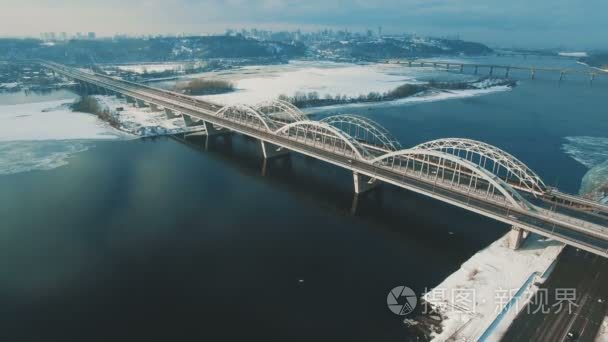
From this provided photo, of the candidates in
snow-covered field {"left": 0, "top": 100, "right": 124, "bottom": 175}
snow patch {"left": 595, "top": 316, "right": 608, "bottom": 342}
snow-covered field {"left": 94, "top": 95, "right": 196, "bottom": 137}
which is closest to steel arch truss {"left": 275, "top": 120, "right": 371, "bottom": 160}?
snow patch {"left": 595, "top": 316, "right": 608, "bottom": 342}

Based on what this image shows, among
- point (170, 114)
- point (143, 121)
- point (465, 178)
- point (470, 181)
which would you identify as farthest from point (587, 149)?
point (143, 121)

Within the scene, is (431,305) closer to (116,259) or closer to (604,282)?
(604,282)

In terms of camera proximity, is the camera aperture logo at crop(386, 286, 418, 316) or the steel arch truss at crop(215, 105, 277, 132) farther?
the steel arch truss at crop(215, 105, 277, 132)

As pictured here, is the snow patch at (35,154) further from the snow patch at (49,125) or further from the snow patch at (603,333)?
the snow patch at (603,333)

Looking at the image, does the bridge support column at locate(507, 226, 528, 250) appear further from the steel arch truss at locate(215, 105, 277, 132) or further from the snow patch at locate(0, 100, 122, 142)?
the snow patch at locate(0, 100, 122, 142)

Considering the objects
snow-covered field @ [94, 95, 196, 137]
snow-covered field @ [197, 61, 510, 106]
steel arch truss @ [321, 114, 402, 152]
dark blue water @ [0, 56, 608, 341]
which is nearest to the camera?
dark blue water @ [0, 56, 608, 341]

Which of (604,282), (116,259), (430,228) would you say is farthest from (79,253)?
(604,282)

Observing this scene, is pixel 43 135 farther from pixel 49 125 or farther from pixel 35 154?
pixel 35 154
